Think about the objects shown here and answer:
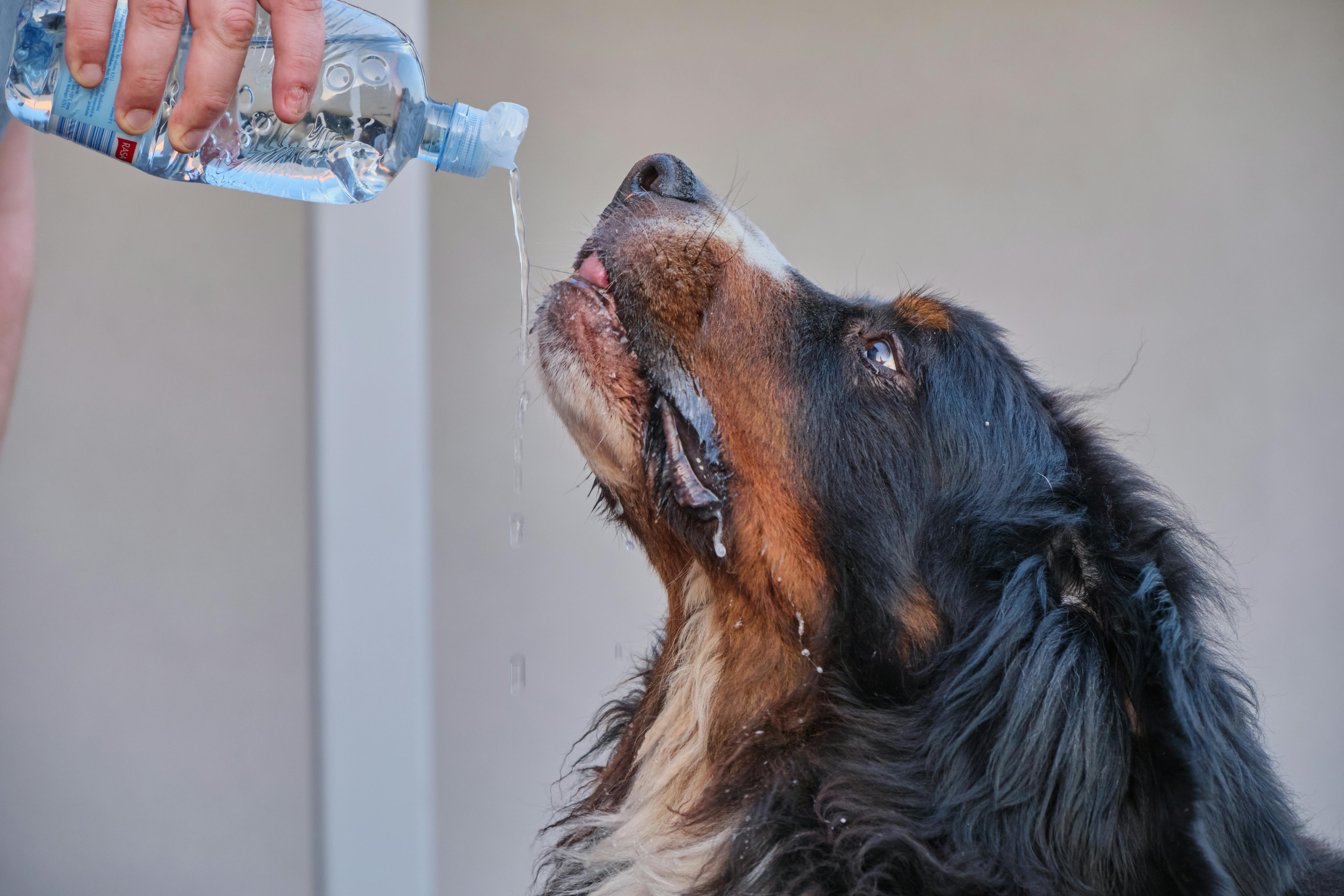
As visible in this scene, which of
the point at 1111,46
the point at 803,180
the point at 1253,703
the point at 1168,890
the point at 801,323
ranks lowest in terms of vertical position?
the point at 1168,890

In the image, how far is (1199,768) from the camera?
1.18m

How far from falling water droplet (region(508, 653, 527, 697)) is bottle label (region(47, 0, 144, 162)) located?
8.00 feet

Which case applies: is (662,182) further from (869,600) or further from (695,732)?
(695,732)

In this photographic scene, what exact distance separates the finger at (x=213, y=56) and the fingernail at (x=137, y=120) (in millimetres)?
29

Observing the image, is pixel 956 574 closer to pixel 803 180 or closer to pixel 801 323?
pixel 801 323

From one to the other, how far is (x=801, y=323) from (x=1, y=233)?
1251 mm

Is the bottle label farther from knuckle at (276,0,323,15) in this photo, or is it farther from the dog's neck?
the dog's neck

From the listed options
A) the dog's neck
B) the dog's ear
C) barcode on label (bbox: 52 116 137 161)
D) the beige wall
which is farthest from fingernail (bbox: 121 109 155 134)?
the beige wall

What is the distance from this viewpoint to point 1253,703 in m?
1.41

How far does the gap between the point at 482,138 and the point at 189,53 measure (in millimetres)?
437

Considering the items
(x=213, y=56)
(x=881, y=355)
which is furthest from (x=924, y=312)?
(x=213, y=56)

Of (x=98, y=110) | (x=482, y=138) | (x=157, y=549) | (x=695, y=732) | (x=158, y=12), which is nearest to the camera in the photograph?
(x=158, y=12)

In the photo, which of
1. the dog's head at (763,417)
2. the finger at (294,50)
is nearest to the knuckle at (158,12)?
the finger at (294,50)

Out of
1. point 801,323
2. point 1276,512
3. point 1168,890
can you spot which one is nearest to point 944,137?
point 1276,512
